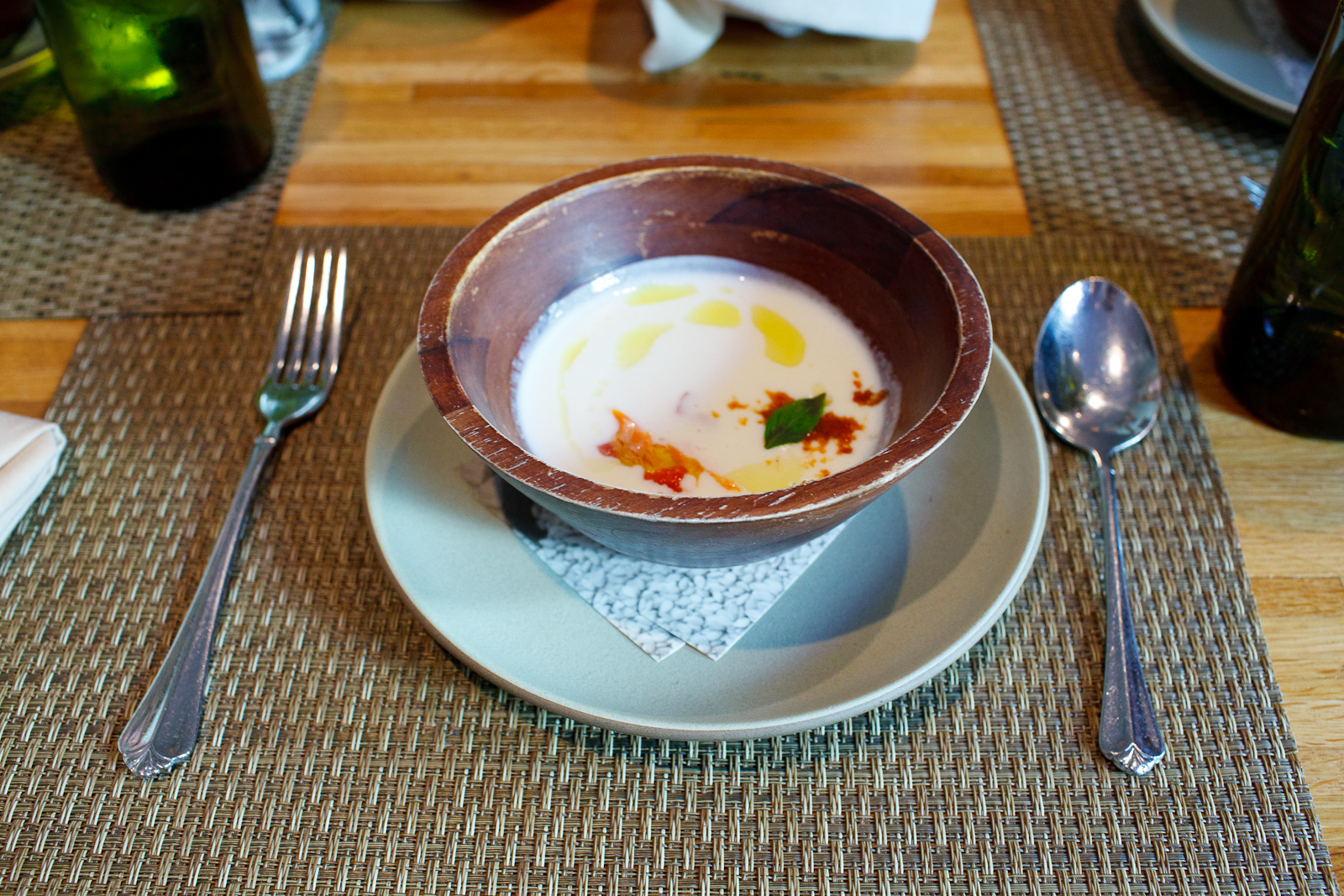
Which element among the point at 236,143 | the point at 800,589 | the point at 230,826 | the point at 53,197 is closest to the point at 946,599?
the point at 800,589

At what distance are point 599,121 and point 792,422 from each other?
67cm

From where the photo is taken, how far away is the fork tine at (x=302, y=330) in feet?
3.14

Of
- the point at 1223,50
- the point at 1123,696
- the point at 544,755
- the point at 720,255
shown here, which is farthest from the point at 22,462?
the point at 1223,50

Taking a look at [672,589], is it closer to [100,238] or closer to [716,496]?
[716,496]

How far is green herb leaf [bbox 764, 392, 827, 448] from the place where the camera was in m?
0.76

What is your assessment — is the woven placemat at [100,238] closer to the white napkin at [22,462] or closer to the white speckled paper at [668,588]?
the white napkin at [22,462]

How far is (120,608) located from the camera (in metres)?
0.78

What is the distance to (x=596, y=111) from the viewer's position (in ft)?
4.21

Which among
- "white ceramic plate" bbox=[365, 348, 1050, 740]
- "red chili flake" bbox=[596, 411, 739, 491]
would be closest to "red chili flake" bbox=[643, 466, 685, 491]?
"red chili flake" bbox=[596, 411, 739, 491]

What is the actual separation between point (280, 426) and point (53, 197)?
0.54 metres

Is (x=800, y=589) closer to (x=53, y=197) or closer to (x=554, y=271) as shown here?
(x=554, y=271)

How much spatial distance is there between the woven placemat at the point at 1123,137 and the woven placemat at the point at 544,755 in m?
0.37

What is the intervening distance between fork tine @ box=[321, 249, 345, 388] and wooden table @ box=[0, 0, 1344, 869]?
0.15m

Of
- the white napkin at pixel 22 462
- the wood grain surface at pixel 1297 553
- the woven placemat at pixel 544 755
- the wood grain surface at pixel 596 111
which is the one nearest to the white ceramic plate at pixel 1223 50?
the wood grain surface at pixel 596 111
